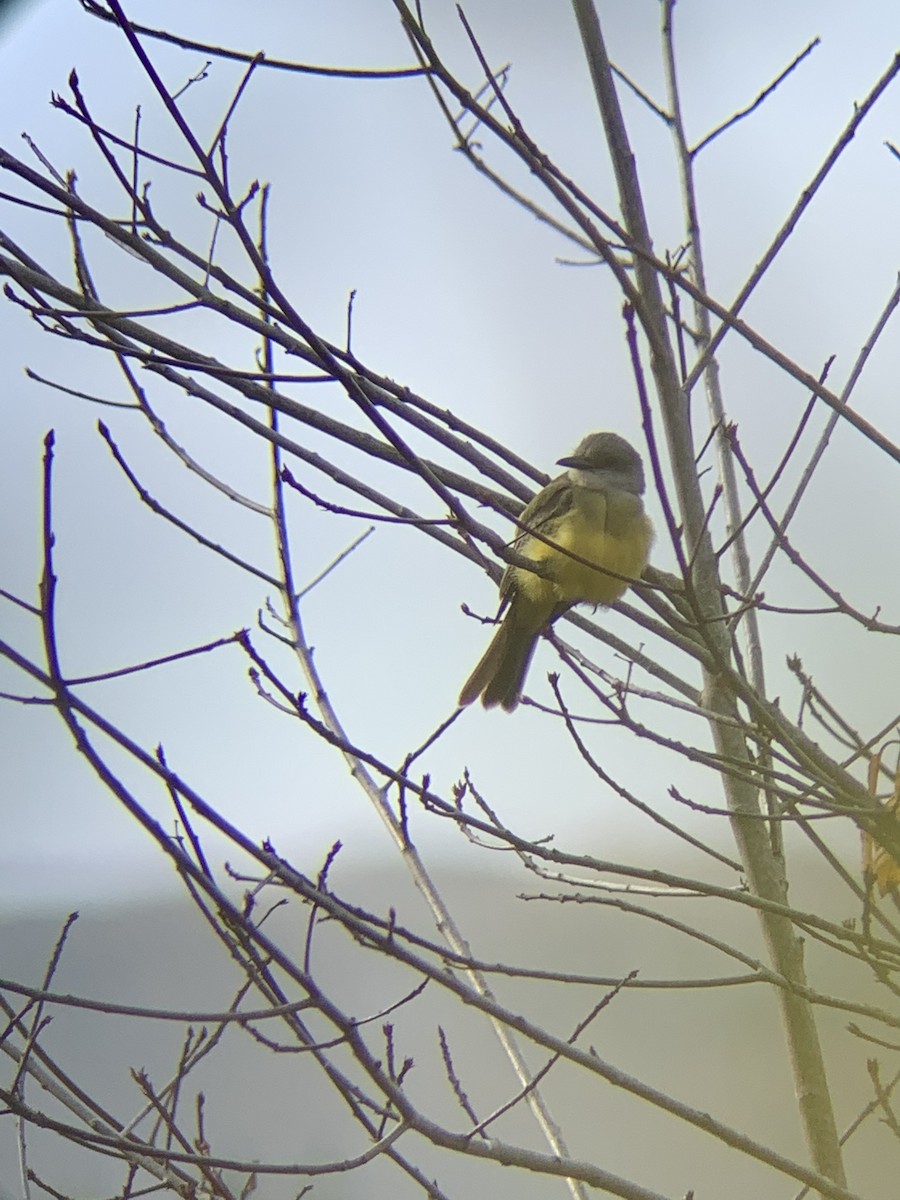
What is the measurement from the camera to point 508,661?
14.2 feet

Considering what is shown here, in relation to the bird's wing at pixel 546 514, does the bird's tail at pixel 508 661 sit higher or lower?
lower

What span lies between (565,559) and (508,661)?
515mm

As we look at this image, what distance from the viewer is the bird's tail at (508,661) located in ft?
13.8

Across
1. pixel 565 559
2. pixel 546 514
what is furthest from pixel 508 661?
pixel 546 514

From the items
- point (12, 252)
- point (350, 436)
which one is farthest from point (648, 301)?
point (12, 252)

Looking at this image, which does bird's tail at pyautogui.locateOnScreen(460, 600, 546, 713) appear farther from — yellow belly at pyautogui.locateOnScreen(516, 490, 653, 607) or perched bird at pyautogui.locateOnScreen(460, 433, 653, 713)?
yellow belly at pyautogui.locateOnScreen(516, 490, 653, 607)

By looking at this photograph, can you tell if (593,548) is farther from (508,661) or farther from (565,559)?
(508,661)

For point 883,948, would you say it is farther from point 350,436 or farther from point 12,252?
point 12,252

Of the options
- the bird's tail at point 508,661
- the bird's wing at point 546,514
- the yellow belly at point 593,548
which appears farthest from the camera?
the bird's tail at point 508,661

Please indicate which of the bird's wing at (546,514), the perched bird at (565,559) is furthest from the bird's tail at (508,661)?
the bird's wing at (546,514)

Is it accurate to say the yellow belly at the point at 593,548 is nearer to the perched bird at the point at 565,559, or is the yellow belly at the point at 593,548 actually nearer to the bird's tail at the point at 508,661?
the perched bird at the point at 565,559

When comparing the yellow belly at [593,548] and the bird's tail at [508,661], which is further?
the bird's tail at [508,661]

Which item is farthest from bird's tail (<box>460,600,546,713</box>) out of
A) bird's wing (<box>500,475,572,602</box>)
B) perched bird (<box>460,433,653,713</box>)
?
bird's wing (<box>500,475,572,602</box>)

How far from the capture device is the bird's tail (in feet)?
13.8
